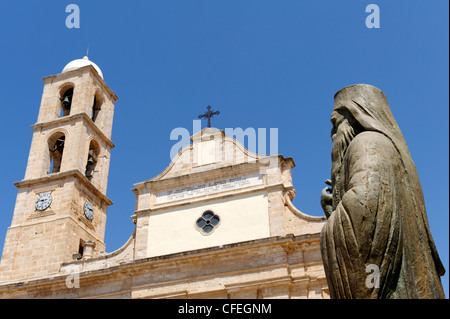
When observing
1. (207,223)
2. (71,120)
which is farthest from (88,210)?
(207,223)

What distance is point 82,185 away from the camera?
59.6 ft

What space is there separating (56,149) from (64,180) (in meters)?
2.33

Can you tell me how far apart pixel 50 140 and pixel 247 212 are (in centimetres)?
888

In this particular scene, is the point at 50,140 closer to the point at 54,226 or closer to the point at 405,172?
the point at 54,226

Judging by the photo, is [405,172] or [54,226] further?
[54,226]

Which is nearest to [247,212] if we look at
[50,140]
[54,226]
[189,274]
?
[189,274]

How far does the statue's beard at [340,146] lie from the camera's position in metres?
3.28

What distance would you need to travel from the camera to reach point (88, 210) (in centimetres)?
1822

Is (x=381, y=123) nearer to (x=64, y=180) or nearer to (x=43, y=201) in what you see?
(x=64, y=180)

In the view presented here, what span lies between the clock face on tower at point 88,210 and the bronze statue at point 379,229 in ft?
52.0

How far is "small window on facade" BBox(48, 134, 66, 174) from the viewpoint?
1948cm

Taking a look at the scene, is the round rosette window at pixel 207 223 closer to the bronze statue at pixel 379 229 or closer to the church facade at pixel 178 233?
the church facade at pixel 178 233

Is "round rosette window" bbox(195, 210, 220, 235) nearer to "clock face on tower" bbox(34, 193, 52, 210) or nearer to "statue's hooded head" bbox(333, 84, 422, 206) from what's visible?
"clock face on tower" bbox(34, 193, 52, 210)

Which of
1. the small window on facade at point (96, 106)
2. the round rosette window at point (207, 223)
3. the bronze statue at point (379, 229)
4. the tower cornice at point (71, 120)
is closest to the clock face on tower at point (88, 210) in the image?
the tower cornice at point (71, 120)
